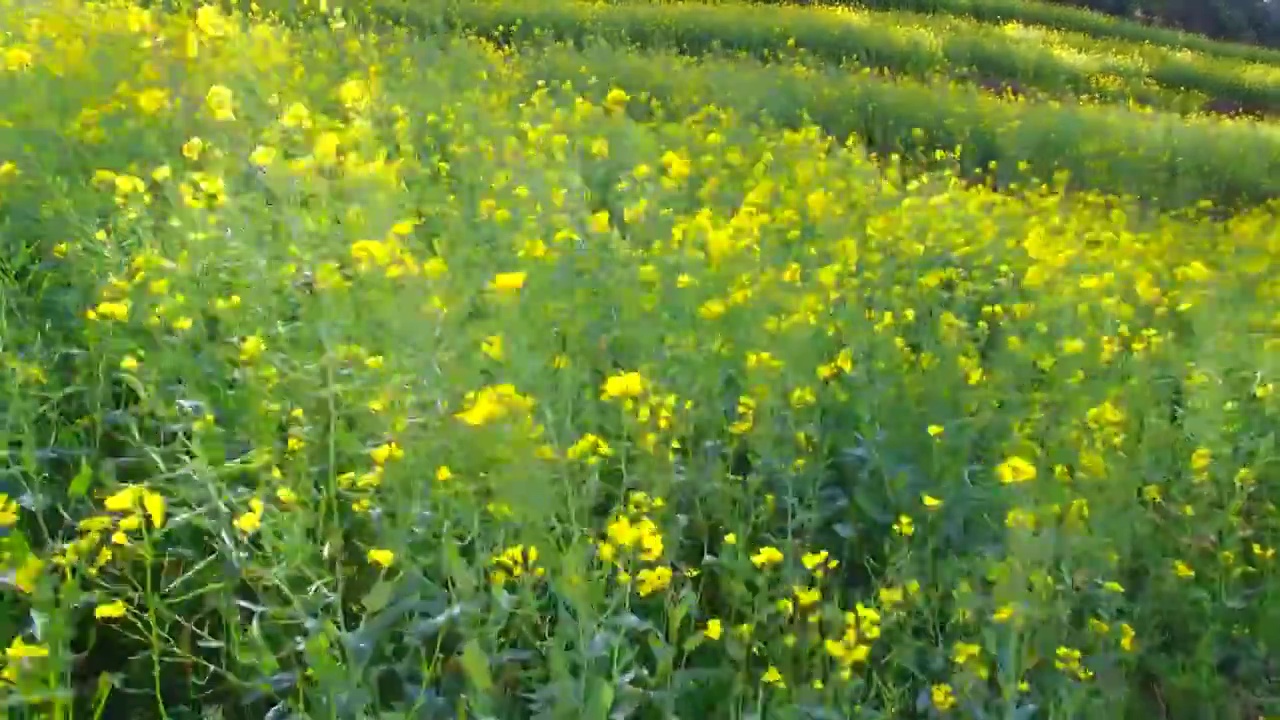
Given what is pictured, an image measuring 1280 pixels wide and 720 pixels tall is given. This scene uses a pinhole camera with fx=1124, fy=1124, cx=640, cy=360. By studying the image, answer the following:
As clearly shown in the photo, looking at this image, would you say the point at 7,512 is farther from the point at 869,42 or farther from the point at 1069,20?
the point at 1069,20

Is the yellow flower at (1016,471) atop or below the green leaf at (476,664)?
atop

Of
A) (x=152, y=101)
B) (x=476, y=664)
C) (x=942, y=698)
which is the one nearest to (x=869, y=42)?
(x=152, y=101)

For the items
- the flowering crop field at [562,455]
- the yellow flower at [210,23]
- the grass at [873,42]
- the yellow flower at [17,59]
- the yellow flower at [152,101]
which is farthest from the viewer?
the grass at [873,42]

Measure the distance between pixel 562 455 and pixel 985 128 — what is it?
7853 mm

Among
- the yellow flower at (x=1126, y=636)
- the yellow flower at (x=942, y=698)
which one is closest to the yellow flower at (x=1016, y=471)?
the yellow flower at (x=1126, y=636)

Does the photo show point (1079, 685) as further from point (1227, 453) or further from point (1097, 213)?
point (1097, 213)

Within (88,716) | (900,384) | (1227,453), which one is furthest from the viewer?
(900,384)

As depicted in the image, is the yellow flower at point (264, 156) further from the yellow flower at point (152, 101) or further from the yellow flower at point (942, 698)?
the yellow flower at point (942, 698)

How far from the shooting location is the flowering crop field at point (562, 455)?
254 centimetres

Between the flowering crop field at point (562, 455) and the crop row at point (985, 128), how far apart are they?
170 inches

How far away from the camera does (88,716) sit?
2.50m

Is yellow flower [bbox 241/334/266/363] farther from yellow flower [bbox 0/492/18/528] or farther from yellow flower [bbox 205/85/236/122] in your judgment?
yellow flower [bbox 205/85/236/122]

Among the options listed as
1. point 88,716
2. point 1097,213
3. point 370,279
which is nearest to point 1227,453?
point 370,279

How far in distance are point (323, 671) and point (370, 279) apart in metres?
1.60
